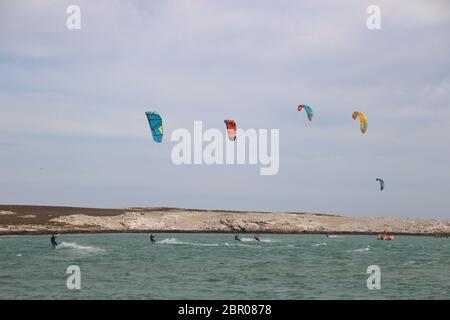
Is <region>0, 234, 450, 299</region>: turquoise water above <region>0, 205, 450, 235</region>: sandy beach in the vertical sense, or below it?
below

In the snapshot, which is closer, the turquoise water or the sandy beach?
the turquoise water

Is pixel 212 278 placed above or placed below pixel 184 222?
below

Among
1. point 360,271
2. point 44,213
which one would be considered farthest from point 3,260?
point 44,213

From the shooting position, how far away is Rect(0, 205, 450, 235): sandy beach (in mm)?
111750

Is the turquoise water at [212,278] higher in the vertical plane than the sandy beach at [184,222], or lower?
lower

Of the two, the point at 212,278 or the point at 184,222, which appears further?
the point at 184,222

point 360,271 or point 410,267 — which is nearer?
point 360,271

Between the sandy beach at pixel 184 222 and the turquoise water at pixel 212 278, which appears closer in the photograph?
the turquoise water at pixel 212 278

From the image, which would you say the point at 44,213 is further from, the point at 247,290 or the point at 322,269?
the point at 247,290

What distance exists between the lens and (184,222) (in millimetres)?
130875

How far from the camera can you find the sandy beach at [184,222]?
11175 centimetres
